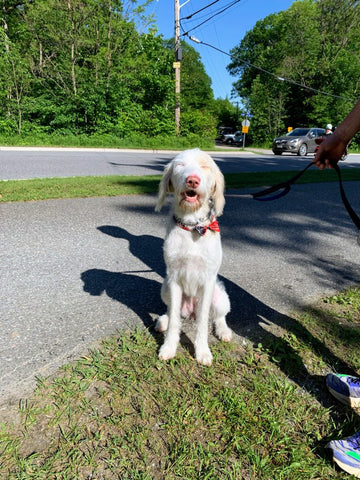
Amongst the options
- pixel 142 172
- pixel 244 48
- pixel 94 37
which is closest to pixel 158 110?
pixel 94 37

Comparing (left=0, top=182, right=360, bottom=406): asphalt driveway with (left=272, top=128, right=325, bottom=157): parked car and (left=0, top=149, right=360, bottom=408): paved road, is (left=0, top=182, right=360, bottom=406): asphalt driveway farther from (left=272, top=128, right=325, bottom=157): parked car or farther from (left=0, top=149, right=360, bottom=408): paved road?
(left=272, top=128, right=325, bottom=157): parked car

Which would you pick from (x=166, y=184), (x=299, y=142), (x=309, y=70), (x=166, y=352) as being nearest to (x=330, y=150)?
(x=166, y=184)

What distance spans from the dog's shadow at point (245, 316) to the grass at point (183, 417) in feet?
0.05

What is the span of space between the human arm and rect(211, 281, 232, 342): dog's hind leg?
1329mm

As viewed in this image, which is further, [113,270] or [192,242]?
[113,270]

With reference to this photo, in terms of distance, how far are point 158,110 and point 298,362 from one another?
82.2 feet

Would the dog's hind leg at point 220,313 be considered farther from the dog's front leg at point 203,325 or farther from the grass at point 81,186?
the grass at point 81,186

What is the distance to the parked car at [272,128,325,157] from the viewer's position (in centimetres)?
2336

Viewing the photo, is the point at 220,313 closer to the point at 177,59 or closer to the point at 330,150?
the point at 330,150

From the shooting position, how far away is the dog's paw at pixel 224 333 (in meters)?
2.66

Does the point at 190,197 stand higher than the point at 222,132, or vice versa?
the point at 222,132

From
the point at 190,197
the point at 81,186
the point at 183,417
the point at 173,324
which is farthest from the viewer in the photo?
the point at 81,186

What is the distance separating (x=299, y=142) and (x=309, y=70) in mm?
22201

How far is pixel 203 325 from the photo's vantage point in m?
2.52
